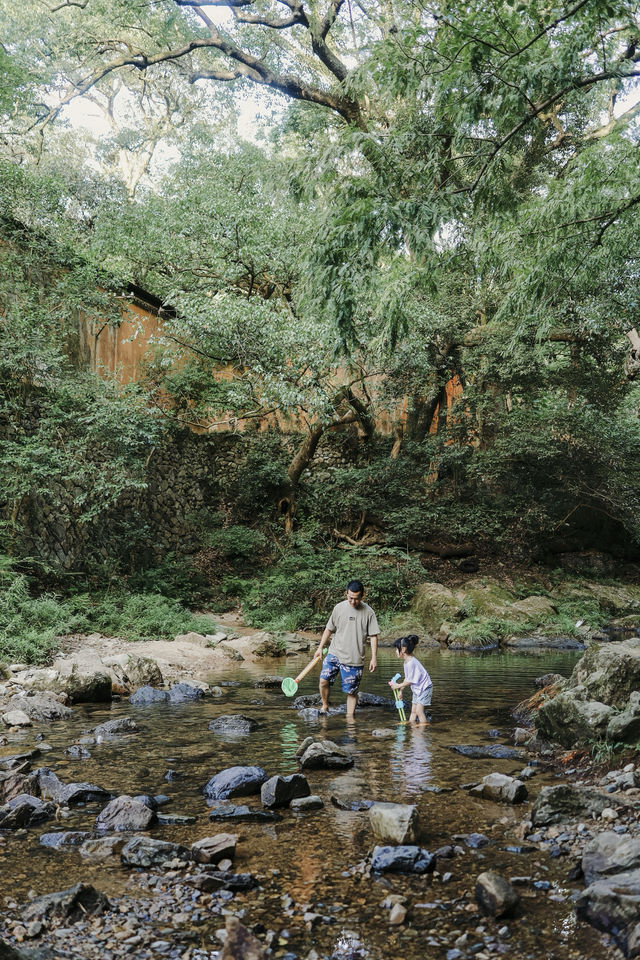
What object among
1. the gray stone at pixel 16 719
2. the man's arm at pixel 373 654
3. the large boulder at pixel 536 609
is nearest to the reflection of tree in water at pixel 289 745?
the man's arm at pixel 373 654

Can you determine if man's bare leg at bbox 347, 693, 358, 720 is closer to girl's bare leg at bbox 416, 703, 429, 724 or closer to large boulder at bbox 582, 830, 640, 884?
girl's bare leg at bbox 416, 703, 429, 724

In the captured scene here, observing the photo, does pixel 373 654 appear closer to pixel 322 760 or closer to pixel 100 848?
pixel 322 760

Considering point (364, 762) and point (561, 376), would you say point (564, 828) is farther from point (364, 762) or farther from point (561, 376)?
point (561, 376)

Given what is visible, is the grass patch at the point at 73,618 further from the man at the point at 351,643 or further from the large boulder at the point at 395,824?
the large boulder at the point at 395,824

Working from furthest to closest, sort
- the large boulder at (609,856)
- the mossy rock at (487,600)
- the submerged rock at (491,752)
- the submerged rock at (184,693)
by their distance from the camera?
the mossy rock at (487,600)
the submerged rock at (184,693)
the submerged rock at (491,752)
the large boulder at (609,856)

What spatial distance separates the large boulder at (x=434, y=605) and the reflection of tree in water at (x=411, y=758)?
8715 mm

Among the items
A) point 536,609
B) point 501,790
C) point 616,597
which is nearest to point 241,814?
point 501,790

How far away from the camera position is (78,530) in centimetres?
1434

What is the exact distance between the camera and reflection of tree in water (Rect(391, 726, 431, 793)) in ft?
15.6

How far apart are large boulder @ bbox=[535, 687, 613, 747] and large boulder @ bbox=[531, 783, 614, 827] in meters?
1.32

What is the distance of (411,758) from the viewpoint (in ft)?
17.9

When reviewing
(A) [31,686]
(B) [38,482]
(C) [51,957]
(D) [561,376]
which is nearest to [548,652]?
(D) [561,376]

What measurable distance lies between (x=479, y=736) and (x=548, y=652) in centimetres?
784

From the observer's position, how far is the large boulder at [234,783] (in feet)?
14.6
